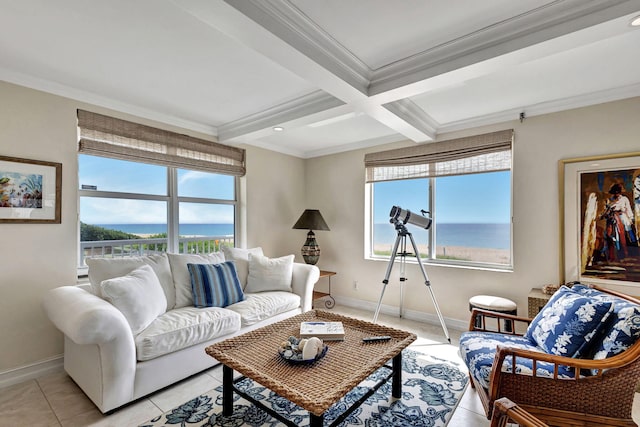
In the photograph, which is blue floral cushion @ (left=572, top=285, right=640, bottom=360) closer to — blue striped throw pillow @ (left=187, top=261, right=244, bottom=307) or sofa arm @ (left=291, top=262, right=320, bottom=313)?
sofa arm @ (left=291, top=262, right=320, bottom=313)

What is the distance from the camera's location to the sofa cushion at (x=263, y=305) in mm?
2680

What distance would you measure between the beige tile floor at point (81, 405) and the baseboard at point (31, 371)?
0.16 feet

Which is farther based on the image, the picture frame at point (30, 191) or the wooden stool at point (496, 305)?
the wooden stool at point (496, 305)

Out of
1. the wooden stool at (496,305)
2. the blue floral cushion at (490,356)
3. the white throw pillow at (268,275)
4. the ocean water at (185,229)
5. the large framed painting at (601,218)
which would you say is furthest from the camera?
the white throw pillow at (268,275)

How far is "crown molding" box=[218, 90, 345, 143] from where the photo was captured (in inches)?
103

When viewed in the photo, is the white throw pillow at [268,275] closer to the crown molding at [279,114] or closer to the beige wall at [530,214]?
the beige wall at [530,214]

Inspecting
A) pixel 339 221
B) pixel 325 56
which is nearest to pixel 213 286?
pixel 325 56

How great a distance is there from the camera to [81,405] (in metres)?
1.97

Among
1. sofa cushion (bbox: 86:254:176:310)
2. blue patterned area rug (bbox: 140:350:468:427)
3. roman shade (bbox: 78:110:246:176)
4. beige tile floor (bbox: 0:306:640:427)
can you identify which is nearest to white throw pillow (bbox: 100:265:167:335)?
sofa cushion (bbox: 86:254:176:310)

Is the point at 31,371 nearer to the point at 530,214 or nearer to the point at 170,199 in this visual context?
the point at 170,199

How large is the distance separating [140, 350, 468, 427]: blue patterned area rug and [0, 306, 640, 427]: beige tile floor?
0.08 metres

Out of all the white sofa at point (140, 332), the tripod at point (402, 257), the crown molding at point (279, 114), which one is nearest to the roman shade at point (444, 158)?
the tripod at point (402, 257)

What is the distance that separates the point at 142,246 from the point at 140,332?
51.4 inches

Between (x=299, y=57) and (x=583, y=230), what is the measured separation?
2.80m
